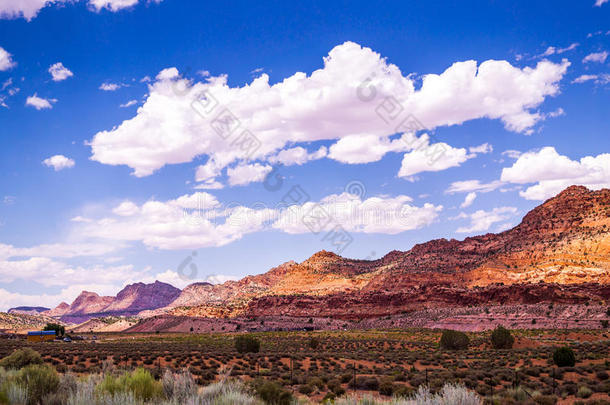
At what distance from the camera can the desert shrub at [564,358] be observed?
29.5 meters

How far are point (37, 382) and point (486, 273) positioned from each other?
9911 cm

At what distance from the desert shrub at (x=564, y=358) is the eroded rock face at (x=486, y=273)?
49.2 metres

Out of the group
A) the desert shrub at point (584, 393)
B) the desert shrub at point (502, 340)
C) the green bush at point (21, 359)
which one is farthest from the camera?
the desert shrub at point (502, 340)

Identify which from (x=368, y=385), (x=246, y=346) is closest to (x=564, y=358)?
(x=368, y=385)

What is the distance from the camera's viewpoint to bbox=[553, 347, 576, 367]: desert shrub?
29547mm

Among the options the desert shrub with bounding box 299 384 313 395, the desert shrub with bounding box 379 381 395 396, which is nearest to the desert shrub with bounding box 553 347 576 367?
the desert shrub with bounding box 379 381 395 396

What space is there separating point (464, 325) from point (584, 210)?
51.4m

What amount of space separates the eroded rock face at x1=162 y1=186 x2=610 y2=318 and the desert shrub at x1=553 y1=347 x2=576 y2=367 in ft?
161

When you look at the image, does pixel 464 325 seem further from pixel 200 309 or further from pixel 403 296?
pixel 200 309

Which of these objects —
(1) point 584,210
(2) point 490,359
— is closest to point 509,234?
(1) point 584,210

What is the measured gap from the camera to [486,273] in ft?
328

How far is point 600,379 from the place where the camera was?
25.0 m

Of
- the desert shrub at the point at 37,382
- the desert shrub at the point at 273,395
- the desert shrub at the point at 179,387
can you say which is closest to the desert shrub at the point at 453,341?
the desert shrub at the point at 273,395

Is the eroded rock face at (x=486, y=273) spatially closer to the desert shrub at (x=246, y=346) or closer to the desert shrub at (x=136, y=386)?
the desert shrub at (x=246, y=346)
